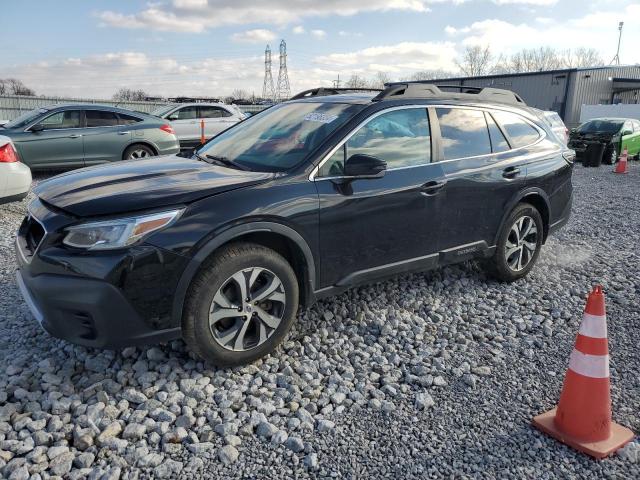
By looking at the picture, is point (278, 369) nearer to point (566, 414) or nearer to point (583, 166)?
point (566, 414)

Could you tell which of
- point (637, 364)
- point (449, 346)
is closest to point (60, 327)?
point (449, 346)

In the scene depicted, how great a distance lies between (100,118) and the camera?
34.2 feet

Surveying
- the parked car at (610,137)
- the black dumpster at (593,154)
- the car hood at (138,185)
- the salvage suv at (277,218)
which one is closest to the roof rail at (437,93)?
the salvage suv at (277,218)

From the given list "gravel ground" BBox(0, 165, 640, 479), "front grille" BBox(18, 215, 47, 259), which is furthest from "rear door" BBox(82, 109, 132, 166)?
"front grille" BBox(18, 215, 47, 259)

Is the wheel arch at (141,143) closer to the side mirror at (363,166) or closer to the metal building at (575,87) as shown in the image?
the side mirror at (363,166)

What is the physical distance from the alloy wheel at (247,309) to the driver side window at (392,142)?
0.84 metres

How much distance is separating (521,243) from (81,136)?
8.61 metres

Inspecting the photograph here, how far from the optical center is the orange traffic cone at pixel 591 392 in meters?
2.65

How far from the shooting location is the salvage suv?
285 centimetres

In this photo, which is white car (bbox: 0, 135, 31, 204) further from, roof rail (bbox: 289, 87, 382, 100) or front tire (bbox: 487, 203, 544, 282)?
front tire (bbox: 487, 203, 544, 282)

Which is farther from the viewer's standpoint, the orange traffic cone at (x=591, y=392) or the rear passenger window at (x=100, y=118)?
the rear passenger window at (x=100, y=118)

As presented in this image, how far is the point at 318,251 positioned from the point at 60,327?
1605 millimetres

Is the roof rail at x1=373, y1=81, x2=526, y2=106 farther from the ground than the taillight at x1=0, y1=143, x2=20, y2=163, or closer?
farther from the ground

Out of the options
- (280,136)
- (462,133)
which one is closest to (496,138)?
Answer: (462,133)
